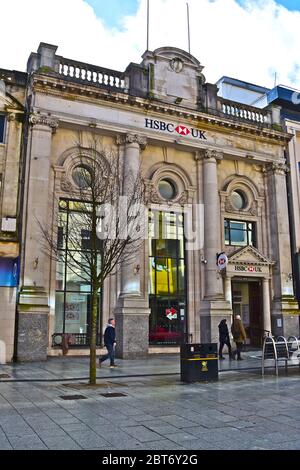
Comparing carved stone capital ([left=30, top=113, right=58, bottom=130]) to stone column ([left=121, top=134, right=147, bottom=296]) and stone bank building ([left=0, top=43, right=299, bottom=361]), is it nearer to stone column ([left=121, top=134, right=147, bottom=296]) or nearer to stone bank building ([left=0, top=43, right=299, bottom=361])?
stone bank building ([left=0, top=43, right=299, bottom=361])

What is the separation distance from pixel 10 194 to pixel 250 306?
1333 centimetres

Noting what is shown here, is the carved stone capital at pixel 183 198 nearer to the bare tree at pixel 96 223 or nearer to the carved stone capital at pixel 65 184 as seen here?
the bare tree at pixel 96 223

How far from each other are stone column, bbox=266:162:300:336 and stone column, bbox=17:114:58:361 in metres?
11.6

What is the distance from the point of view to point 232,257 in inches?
843

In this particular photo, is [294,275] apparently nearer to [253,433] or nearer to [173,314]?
[173,314]

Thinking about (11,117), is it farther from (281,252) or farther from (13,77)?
(281,252)

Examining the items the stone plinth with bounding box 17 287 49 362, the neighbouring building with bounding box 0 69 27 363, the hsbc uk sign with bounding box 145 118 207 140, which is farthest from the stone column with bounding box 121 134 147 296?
the neighbouring building with bounding box 0 69 27 363

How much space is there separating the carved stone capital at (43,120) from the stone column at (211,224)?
25.0 feet

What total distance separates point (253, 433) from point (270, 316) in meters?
16.6

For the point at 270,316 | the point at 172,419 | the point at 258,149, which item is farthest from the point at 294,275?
the point at 172,419

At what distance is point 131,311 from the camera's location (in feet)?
59.4

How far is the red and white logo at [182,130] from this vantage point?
21.3 metres

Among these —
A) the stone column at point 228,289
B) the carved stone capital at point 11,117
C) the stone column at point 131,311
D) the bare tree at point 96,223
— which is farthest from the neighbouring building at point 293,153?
the carved stone capital at point 11,117

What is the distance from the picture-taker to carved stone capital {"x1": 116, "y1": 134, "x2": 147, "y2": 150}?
20016 mm
